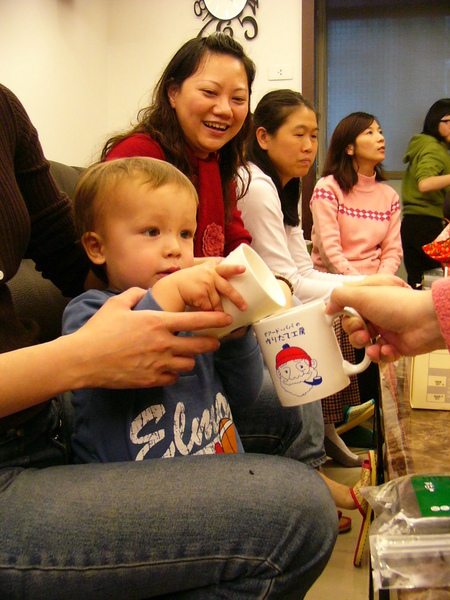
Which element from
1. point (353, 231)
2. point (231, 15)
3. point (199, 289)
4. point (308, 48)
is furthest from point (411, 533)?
point (231, 15)

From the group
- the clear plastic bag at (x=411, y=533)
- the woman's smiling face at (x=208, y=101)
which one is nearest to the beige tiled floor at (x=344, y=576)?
the clear plastic bag at (x=411, y=533)

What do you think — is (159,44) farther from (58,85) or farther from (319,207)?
(319,207)

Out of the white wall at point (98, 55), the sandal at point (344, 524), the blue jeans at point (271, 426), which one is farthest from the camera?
the white wall at point (98, 55)

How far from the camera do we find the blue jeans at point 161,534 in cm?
60

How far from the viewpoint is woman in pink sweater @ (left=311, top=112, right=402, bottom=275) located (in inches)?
97.0

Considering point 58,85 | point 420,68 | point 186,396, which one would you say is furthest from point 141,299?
point 420,68

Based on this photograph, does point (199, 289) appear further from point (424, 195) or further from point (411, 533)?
point (424, 195)

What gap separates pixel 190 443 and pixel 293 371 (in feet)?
0.58

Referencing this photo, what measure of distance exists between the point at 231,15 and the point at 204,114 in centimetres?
221

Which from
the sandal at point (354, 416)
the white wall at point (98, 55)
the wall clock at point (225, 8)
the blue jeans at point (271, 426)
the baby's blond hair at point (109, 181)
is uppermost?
the wall clock at point (225, 8)

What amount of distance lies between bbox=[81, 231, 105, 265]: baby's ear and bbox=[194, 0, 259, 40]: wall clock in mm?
2688

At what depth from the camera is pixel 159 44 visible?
3.32m

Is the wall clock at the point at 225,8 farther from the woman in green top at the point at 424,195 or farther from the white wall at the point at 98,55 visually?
the woman in green top at the point at 424,195

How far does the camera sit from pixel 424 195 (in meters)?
3.35
